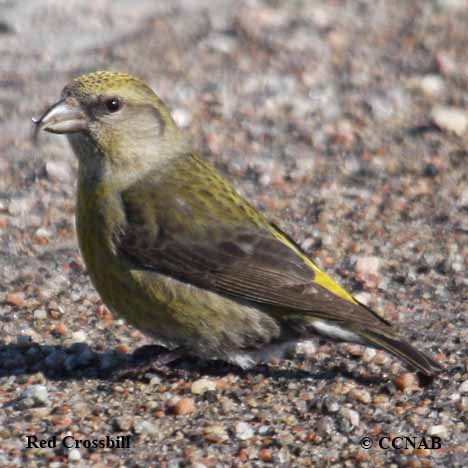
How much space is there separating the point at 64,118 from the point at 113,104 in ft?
0.92

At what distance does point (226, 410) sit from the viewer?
5.63 m

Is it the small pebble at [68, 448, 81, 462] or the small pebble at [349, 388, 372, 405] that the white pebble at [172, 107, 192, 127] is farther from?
the small pebble at [68, 448, 81, 462]

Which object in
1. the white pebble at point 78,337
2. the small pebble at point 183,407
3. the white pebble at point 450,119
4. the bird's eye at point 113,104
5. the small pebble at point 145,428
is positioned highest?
the bird's eye at point 113,104

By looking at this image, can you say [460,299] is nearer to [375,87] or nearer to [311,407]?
[311,407]

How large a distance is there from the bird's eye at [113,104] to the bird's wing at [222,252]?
1.33 ft

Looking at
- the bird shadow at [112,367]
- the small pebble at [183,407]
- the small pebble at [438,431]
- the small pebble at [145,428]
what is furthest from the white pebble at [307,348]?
the small pebble at [145,428]

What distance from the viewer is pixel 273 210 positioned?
773 cm

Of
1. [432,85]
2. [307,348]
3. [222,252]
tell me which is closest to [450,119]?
[432,85]

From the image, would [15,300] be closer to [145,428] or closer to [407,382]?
[145,428]

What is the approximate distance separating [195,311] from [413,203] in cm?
257


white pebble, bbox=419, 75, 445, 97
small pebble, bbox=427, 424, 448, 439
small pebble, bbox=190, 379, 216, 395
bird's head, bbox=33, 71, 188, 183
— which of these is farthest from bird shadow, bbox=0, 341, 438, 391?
white pebble, bbox=419, 75, 445, 97

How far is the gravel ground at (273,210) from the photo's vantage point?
5.43 metres

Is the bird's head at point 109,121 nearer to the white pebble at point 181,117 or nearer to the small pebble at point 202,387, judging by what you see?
the small pebble at point 202,387

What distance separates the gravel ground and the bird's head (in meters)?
1.02
